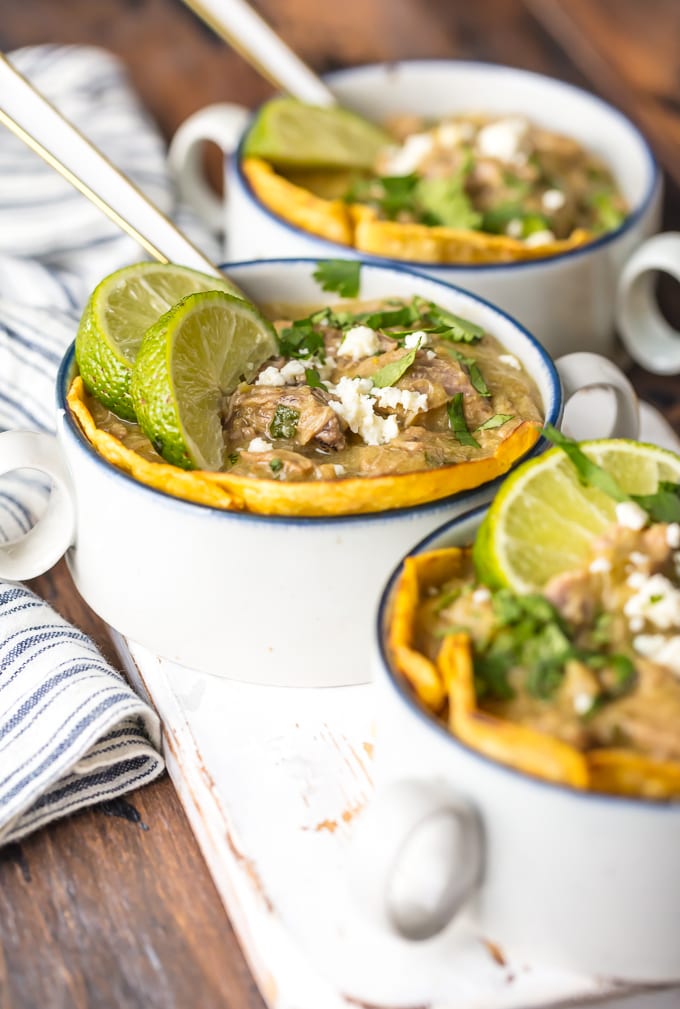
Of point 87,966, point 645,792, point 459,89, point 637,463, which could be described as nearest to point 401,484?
point 637,463

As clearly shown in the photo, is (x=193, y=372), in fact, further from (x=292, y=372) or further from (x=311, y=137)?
(x=311, y=137)

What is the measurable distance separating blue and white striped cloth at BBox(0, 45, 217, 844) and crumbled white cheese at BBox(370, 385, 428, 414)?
571 mm

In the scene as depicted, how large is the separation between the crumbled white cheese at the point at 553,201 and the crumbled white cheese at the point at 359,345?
0.88 m

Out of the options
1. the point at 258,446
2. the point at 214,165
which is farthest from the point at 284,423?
the point at 214,165

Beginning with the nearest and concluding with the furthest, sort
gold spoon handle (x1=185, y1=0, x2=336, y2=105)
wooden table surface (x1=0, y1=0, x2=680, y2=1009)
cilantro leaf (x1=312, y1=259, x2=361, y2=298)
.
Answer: wooden table surface (x1=0, y1=0, x2=680, y2=1009)
cilantro leaf (x1=312, y1=259, x2=361, y2=298)
gold spoon handle (x1=185, y1=0, x2=336, y2=105)

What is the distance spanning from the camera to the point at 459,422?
6.83 ft

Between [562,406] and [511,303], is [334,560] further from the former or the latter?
[511,303]

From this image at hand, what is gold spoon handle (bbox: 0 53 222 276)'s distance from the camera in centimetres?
220

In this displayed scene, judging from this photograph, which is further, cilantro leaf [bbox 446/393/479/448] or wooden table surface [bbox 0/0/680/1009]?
cilantro leaf [bbox 446/393/479/448]

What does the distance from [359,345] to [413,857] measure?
0.96 m

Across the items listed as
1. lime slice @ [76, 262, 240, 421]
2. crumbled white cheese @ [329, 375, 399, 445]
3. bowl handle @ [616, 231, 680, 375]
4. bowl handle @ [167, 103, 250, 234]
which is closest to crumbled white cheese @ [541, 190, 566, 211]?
bowl handle @ [616, 231, 680, 375]

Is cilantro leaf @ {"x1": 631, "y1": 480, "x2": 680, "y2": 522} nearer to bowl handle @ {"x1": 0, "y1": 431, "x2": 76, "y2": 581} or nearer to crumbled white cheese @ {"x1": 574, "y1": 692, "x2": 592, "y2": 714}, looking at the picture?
crumbled white cheese @ {"x1": 574, "y1": 692, "x2": 592, "y2": 714}

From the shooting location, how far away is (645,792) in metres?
1.48

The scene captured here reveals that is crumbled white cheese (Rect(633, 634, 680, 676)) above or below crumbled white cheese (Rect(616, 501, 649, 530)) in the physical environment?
below
